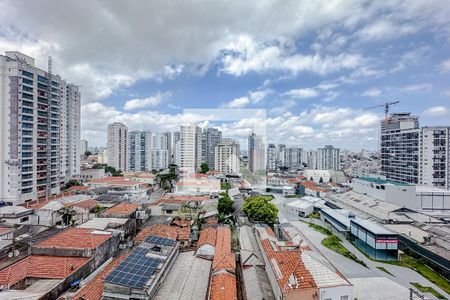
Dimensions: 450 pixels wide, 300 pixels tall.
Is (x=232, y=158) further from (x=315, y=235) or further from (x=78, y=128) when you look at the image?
(x=315, y=235)

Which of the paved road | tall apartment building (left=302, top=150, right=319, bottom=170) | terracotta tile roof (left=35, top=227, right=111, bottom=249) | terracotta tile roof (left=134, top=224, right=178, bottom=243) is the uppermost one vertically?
tall apartment building (left=302, top=150, right=319, bottom=170)

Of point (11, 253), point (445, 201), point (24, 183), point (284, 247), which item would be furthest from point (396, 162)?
point (24, 183)

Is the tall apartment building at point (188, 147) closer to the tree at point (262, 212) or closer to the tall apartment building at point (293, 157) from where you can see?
the tree at point (262, 212)

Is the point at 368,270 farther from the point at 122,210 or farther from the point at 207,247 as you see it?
the point at 122,210

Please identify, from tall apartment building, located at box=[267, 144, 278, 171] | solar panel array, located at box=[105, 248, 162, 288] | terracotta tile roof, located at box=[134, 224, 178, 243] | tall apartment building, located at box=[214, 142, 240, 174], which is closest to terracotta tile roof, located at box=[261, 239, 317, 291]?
solar panel array, located at box=[105, 248, 162, 288]

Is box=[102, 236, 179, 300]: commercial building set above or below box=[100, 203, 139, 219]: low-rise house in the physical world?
below

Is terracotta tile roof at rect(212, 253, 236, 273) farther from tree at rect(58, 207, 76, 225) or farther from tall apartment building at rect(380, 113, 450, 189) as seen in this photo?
tall apartment building at rect(380, 113, 450, 189)

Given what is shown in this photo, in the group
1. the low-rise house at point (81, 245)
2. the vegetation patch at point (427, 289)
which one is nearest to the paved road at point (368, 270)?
the vegetation patch at point (427, 289)
